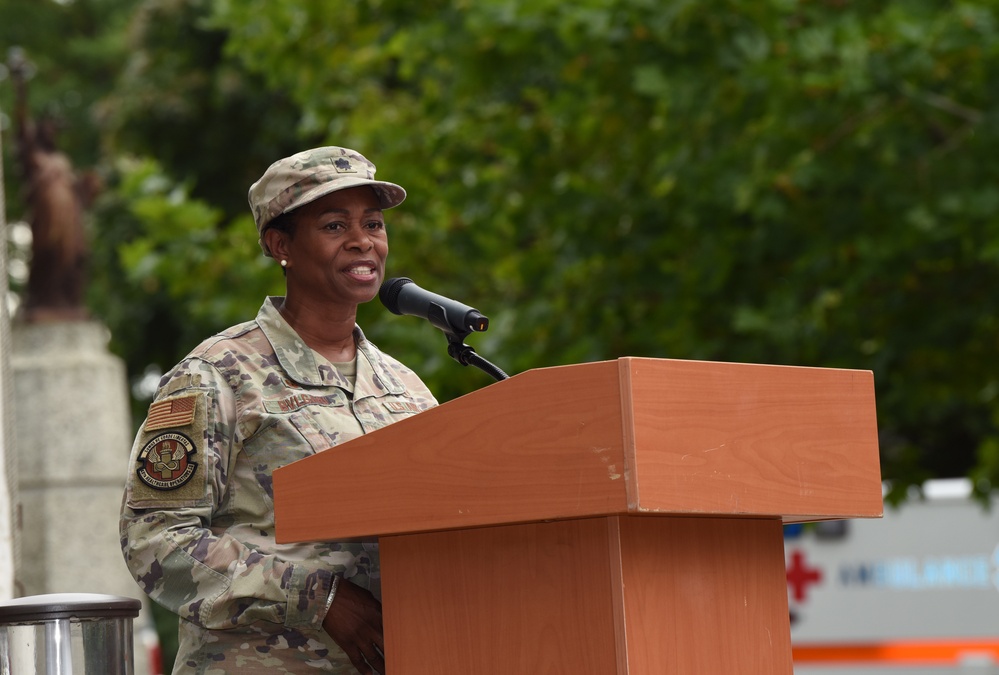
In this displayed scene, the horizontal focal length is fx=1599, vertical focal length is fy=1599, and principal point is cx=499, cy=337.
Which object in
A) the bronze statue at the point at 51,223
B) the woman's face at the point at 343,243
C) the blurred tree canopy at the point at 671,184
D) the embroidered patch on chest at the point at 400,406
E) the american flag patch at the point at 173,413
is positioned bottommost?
the american flag patch at the point at 173,413

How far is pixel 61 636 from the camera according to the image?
2.97 meters

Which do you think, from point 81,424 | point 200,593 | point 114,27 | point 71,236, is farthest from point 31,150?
point 114,27

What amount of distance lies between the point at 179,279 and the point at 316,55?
67.0 inches

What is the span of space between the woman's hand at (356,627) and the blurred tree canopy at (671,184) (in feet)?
15.6

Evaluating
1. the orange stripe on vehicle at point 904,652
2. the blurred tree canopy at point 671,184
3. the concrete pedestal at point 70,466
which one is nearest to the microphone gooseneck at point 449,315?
the blurred tree canopy at point 671,184

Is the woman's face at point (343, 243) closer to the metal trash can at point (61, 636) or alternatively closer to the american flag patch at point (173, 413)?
the american flag patch at point (173, 413)

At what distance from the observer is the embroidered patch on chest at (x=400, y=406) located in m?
3.08

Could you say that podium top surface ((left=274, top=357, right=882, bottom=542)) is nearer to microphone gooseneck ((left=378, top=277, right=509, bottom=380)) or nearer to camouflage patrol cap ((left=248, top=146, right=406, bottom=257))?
microphone gooseneck ((left=378, top=277, right=509, bottom=380))

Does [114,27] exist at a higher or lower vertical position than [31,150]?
higher

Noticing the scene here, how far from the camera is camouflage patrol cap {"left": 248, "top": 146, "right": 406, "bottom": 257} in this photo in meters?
2.91

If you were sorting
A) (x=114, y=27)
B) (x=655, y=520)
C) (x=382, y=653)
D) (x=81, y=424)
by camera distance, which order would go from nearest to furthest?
(x=655, y=520), (x=382, y=653), (x=81, y=424), (x=114, y=27)

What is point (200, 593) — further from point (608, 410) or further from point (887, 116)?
point (887, 116)

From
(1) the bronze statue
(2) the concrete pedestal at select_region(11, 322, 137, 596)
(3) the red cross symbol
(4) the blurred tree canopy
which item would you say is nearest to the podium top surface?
(4) the blurred tree canopy

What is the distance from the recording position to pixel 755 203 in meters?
7.76
